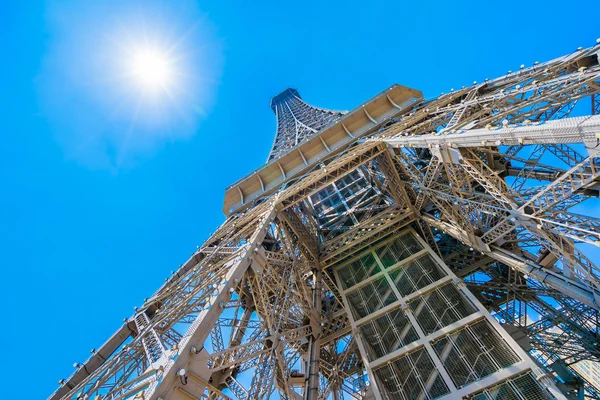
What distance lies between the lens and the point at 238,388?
33.6 feet

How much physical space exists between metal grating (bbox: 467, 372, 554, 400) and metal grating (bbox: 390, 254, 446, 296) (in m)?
4.46

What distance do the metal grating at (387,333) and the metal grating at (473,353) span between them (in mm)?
1126

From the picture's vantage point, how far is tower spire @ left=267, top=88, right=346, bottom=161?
30337 mm

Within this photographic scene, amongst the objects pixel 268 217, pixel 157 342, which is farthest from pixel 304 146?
pixel 157 342

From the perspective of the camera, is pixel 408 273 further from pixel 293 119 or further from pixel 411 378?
pixel 293 119

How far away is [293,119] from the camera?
44719 mm

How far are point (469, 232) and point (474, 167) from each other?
2.67 metres

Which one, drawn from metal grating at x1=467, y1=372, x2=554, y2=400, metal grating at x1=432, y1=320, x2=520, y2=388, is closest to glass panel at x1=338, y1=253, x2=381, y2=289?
metal grating at x1=432, y1=320, x2=520, y2=388

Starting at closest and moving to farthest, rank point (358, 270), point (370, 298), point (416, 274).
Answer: point (416, 274) < point (370, 298) < point (358, 270)

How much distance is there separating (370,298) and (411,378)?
12.8ft

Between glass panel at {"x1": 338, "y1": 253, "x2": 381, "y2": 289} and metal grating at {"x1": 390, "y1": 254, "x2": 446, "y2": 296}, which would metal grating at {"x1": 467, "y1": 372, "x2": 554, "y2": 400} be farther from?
glass panel at {"x1": 338, "y1": 253, "x2": 381, "y2": 289}

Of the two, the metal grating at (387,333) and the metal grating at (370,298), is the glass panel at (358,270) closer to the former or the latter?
the metal grating at (370,298)

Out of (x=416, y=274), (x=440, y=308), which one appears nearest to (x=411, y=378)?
(x=440, y=308)

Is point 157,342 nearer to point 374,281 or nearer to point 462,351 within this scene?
point 462,351
